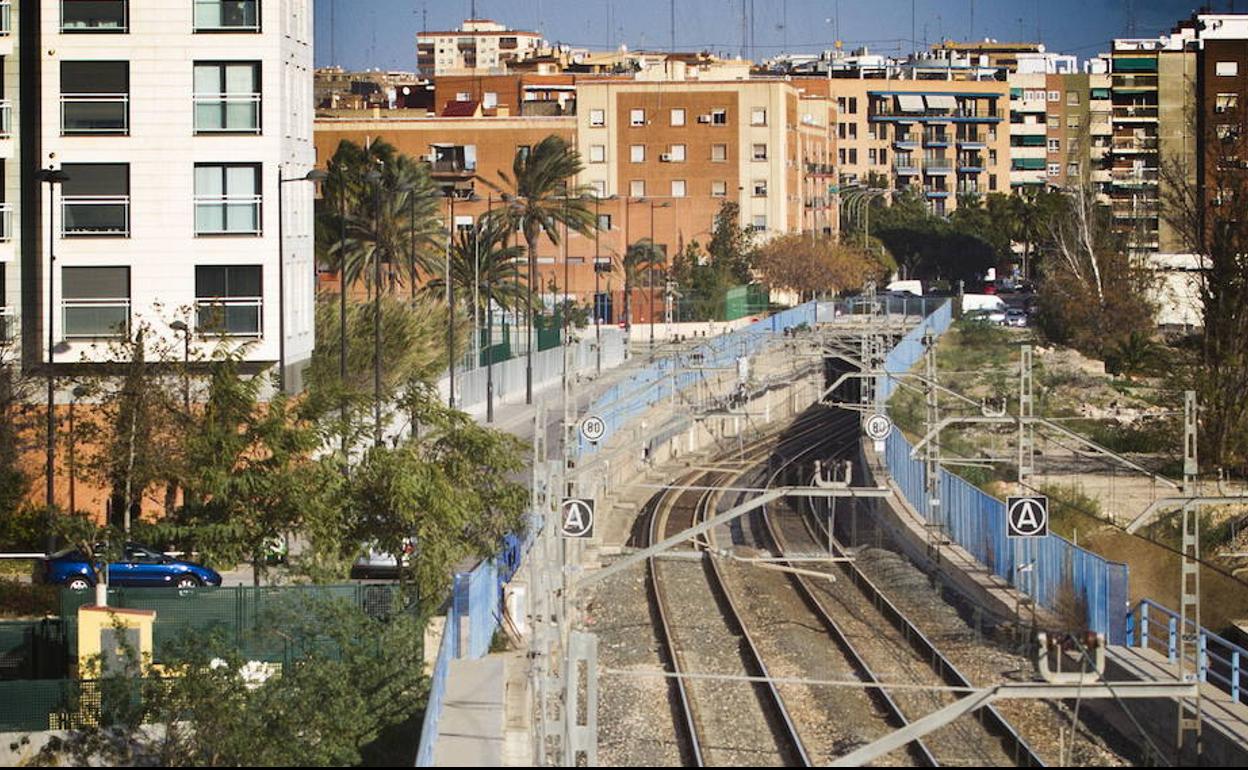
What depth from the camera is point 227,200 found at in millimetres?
41969

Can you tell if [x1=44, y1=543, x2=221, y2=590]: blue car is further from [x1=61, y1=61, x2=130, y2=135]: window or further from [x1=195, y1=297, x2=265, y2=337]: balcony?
[x1=61, y1=61, x2=130, y2=135]: window

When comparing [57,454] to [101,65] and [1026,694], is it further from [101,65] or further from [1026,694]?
[1026,694]

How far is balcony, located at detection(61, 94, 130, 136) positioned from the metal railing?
23007 millimetres

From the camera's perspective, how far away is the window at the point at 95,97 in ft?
137

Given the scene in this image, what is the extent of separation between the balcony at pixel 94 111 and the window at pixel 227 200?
1886mm

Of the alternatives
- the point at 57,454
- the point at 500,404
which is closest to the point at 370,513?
the point at 57,454

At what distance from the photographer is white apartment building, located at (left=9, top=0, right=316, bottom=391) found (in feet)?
136

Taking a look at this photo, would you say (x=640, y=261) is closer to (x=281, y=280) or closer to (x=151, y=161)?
(x=151, y=161)

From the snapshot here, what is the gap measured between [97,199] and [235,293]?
3.55 metres

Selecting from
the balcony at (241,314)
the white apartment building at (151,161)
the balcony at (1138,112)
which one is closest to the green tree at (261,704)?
the balcony at (241,314)

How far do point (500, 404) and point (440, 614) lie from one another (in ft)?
128

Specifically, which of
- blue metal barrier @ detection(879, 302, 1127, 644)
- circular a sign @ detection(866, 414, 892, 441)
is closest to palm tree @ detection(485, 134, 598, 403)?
circular a sign @ detection(866, 414, 892, 441)

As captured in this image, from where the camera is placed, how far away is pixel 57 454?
3688 cm

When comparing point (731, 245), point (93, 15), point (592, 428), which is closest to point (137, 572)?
point (93, 15)
